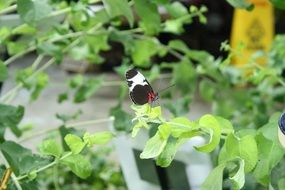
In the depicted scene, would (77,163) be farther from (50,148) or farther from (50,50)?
(50,50)

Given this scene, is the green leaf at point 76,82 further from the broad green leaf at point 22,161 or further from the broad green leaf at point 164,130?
the broad green leaf at point 164,130

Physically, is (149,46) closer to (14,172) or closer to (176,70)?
(176,70)

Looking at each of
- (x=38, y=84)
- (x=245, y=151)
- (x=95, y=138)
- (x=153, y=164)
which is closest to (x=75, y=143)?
(x=95, y=138)

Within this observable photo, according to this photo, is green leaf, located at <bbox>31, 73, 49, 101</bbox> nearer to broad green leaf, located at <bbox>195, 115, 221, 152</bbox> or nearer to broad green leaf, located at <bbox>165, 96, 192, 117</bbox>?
broad green leaf, located at <bbox>165, 96, 192, 117</bbox>

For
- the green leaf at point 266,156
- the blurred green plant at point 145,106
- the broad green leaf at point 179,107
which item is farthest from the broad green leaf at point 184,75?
the green leaf at point 266,156

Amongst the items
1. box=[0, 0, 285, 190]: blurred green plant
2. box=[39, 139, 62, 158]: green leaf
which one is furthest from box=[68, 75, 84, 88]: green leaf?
box=[39, 139, 62, 158]: green leaf
